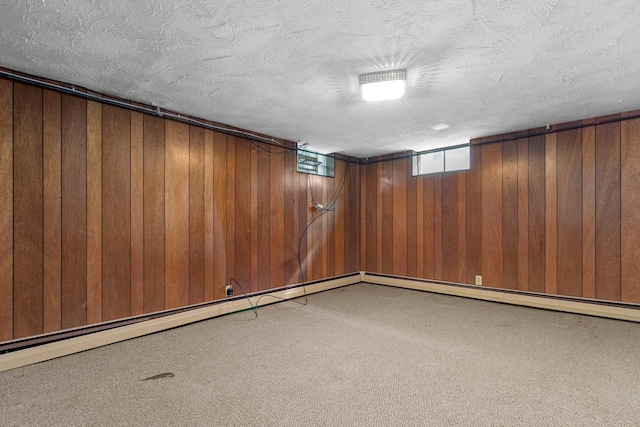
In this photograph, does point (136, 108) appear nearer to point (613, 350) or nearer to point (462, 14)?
point (462, 14)

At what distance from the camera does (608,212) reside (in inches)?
127

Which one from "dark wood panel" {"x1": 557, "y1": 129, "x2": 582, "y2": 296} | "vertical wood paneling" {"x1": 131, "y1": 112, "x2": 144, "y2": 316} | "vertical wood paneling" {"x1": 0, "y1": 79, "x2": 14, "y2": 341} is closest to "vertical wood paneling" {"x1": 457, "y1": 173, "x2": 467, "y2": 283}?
"dark wood panel" {"x1": 557, "y1": 129, "x2": 582, "y2": 296}

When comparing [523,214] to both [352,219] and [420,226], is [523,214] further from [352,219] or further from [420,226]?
[352,219]

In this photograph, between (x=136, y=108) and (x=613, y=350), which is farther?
(x=136, y=108)

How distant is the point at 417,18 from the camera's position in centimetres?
166

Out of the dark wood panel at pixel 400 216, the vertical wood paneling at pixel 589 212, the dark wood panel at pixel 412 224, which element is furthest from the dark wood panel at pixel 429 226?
the vertical wood paneling at pixel 589 212

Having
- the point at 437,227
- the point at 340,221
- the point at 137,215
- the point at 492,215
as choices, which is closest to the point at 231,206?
the point at 137,215

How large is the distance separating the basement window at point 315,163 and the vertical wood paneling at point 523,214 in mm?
2618

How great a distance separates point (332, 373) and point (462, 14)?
7.68ft

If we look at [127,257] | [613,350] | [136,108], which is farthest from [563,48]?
[127,257]

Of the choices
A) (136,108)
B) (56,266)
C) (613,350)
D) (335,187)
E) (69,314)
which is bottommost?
(613,350)

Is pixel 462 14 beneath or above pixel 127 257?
above

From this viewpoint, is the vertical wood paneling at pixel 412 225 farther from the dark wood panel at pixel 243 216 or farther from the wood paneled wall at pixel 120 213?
the dark wood panel at pixel 243 216

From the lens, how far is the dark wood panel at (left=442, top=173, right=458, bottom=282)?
14.2 ft
